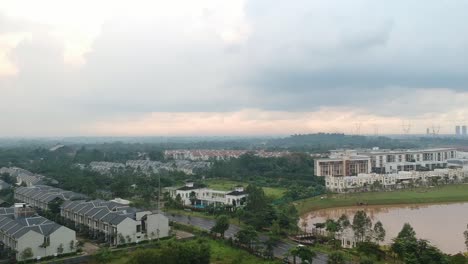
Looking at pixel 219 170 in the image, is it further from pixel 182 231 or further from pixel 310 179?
pixel 182 231

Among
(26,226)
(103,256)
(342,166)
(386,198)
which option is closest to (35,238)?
(26,226)

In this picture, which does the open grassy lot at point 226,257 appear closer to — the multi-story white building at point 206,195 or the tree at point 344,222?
the tree at point 344,222

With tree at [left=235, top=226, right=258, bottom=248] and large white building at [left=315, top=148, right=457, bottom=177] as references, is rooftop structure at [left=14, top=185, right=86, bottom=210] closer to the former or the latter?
tree at [left=235, top=226, right=258, bottom=248]

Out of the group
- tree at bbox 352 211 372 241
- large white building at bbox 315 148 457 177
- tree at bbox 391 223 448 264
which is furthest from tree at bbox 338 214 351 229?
large white building at bbox 315 148 457 177

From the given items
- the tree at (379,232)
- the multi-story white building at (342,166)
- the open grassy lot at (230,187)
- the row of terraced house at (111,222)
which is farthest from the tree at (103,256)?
the multi-story white building at (342,166)

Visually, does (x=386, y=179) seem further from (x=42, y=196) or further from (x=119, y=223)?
(x=42, y=196)
